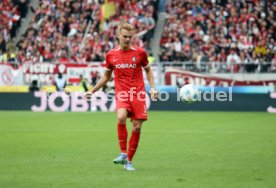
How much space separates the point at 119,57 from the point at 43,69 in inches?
818

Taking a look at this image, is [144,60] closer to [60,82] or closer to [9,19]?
[60,82]

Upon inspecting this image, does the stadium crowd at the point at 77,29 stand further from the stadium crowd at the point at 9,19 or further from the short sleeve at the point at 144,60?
the short sleeve at the point at 144,60

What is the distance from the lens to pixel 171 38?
33.0 meters

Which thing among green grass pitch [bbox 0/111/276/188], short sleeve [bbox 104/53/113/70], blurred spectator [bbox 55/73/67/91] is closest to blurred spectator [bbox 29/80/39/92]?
blurred spectator [bbox 55/73/67/91]

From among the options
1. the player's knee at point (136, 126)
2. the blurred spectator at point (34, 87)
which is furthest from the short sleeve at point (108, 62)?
the blurred spectator at point (34, 87)

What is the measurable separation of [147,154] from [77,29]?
22.9 meters

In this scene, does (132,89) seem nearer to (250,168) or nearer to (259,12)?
(250,168)

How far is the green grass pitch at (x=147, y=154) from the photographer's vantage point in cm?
946

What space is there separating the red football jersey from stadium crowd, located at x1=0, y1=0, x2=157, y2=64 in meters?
21.3

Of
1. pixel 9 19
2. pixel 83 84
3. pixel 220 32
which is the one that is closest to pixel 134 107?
pixel 83 84

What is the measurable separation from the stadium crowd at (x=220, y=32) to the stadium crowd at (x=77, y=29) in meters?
1.26

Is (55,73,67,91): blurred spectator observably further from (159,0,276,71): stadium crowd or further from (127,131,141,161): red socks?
(127,131,141,161): red socks

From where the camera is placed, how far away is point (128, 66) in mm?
11062

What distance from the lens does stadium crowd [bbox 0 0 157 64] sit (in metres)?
33.7
